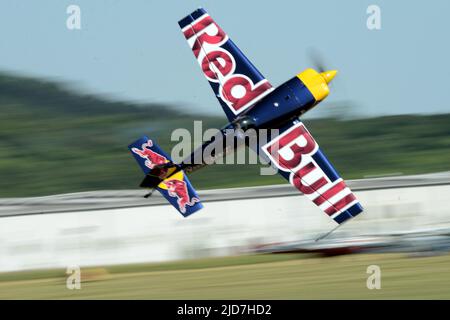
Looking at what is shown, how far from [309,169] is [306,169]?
0.07 metres

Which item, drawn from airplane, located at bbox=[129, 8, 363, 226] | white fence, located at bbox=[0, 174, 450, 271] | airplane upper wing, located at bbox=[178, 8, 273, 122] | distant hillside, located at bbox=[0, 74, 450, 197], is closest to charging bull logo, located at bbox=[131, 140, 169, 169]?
airplane, located at bbox=[129, 8, 363, 226]

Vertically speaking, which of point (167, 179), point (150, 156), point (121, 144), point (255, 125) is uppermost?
point (121, 144)

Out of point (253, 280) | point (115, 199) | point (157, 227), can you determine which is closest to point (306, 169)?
point (253, 280)

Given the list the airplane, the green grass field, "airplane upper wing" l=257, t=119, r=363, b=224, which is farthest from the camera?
"airplane upper wing" l=257, t=119, r=363, b=224

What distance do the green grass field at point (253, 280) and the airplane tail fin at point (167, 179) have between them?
2.05 metres

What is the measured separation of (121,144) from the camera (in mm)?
65125

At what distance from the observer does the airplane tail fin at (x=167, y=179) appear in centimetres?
2105

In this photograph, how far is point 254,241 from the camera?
3186cm

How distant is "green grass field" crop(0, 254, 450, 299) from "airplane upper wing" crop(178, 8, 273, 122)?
4.37 metres

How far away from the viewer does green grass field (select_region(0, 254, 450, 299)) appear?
19.3 m

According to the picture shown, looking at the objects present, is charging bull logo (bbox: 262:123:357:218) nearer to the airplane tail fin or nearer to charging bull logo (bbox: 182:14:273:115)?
charging bull logo (bbox: 182:14:273:115)

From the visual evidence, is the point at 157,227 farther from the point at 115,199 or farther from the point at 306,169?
the point at 306,169

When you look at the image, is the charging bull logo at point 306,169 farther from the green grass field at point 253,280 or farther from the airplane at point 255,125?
the green grass field at point 253,280
